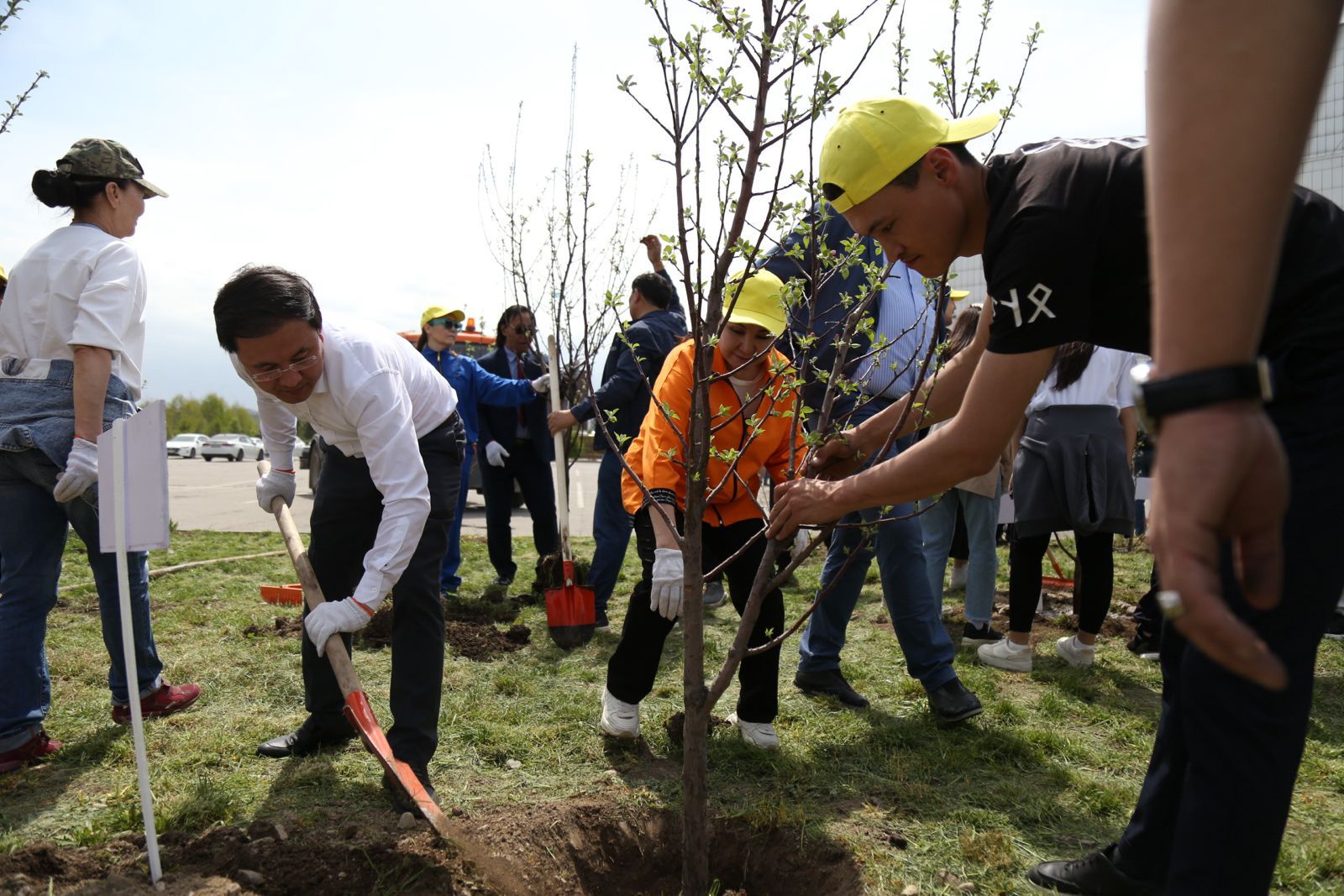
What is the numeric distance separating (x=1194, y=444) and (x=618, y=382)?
4.54 metres

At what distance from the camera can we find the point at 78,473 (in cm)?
306

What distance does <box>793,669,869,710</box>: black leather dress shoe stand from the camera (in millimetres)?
3980

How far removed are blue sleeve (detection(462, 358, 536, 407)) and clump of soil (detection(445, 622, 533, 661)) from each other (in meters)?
1.62

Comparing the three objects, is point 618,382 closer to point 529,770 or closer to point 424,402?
point 424,402

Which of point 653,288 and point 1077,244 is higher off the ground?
point 653,288

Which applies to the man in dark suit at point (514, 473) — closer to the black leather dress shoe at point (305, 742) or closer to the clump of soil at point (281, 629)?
the clump of soil at point (281, 629)

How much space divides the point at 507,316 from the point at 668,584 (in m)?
4.16

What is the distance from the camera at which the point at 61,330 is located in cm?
319

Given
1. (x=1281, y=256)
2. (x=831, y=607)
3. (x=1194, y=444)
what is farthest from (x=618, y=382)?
(x=1194, y=444)

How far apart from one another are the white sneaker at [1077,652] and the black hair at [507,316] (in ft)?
13.8

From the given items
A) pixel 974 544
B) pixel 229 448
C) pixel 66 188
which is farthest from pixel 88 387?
pixel 229 448

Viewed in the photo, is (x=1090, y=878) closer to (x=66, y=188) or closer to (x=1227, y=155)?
(x=1227, y=155)

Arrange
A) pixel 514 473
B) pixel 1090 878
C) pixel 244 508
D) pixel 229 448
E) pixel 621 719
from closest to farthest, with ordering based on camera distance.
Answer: pixel 1090 878 → pixel 621 719 → pixel 514 473 → pixel 244 508 → pixel 229 448

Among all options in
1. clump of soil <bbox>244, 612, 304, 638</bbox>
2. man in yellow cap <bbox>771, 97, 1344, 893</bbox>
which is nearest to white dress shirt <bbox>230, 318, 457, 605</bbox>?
man in yellow cap <bbox>771, 97, 1344, 893</bbox>
